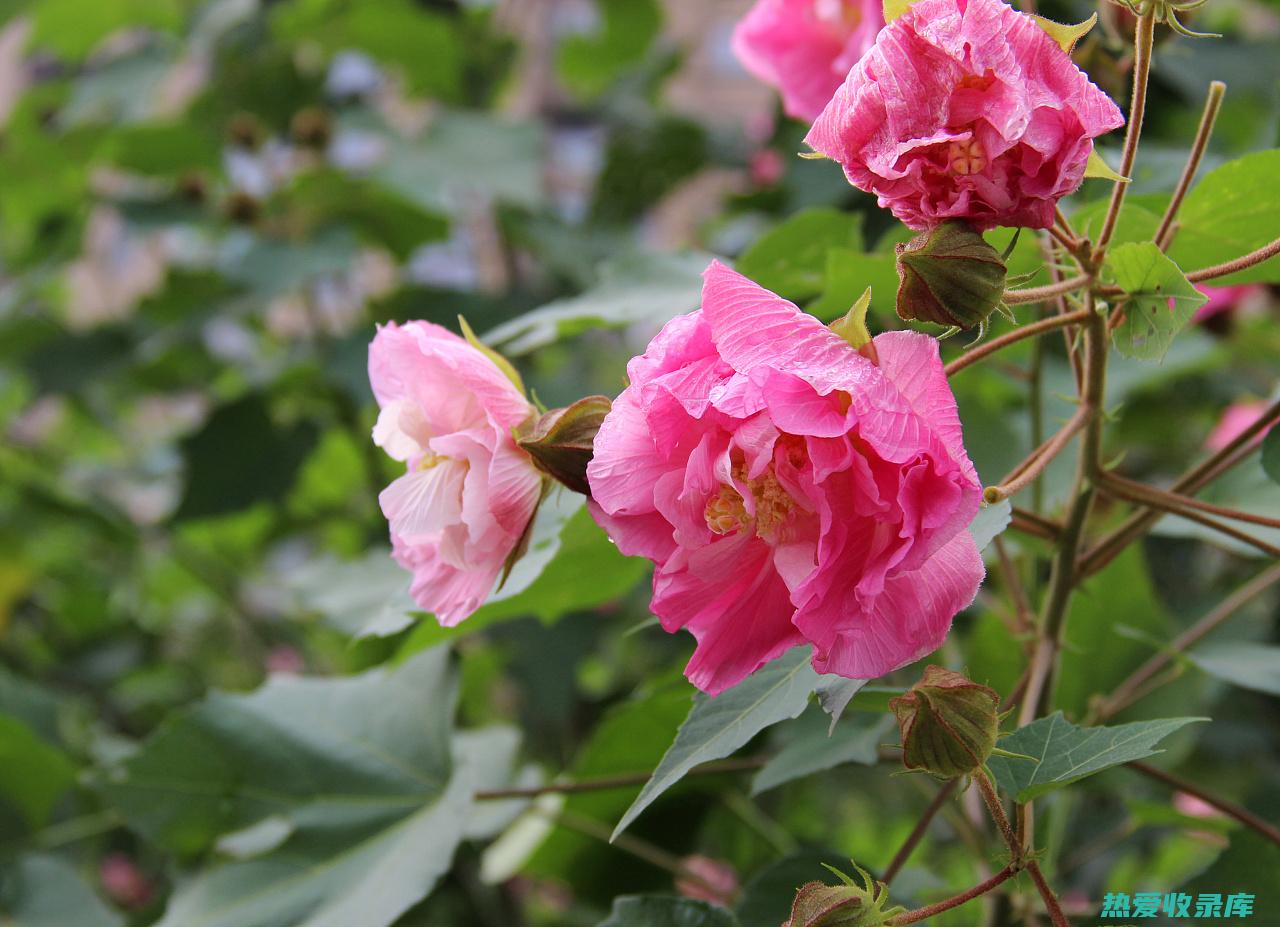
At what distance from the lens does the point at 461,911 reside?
1.12 m

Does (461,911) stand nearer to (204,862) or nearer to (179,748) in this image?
(204,862)

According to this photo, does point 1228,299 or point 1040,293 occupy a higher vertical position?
point 1040,293

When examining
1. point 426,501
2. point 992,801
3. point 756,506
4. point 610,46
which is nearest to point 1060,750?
point 992,801

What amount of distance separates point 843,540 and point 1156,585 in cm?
106

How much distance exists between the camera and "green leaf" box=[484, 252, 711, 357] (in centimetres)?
58

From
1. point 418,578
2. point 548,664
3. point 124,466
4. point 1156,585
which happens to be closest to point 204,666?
point 124,466

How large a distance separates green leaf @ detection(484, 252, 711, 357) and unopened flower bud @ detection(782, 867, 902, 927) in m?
0.29

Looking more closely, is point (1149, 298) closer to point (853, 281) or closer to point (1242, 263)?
point (1242, 263)

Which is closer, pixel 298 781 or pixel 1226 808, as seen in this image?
pixel 1226 808

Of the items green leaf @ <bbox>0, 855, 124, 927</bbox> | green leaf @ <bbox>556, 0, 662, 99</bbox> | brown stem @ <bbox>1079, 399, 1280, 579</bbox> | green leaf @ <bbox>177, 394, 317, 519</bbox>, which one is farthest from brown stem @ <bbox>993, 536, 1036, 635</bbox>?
green leaf @ <bbox>556, 0, 662, 99</bbox>

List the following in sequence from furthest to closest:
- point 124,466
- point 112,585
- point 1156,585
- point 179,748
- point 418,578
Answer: point 124,466, point 112,585, point 1156,585, point 179,748, point 418,578

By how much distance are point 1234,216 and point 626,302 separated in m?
0.29

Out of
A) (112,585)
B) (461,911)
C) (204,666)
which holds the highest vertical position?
(461,911)

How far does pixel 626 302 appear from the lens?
61cm
